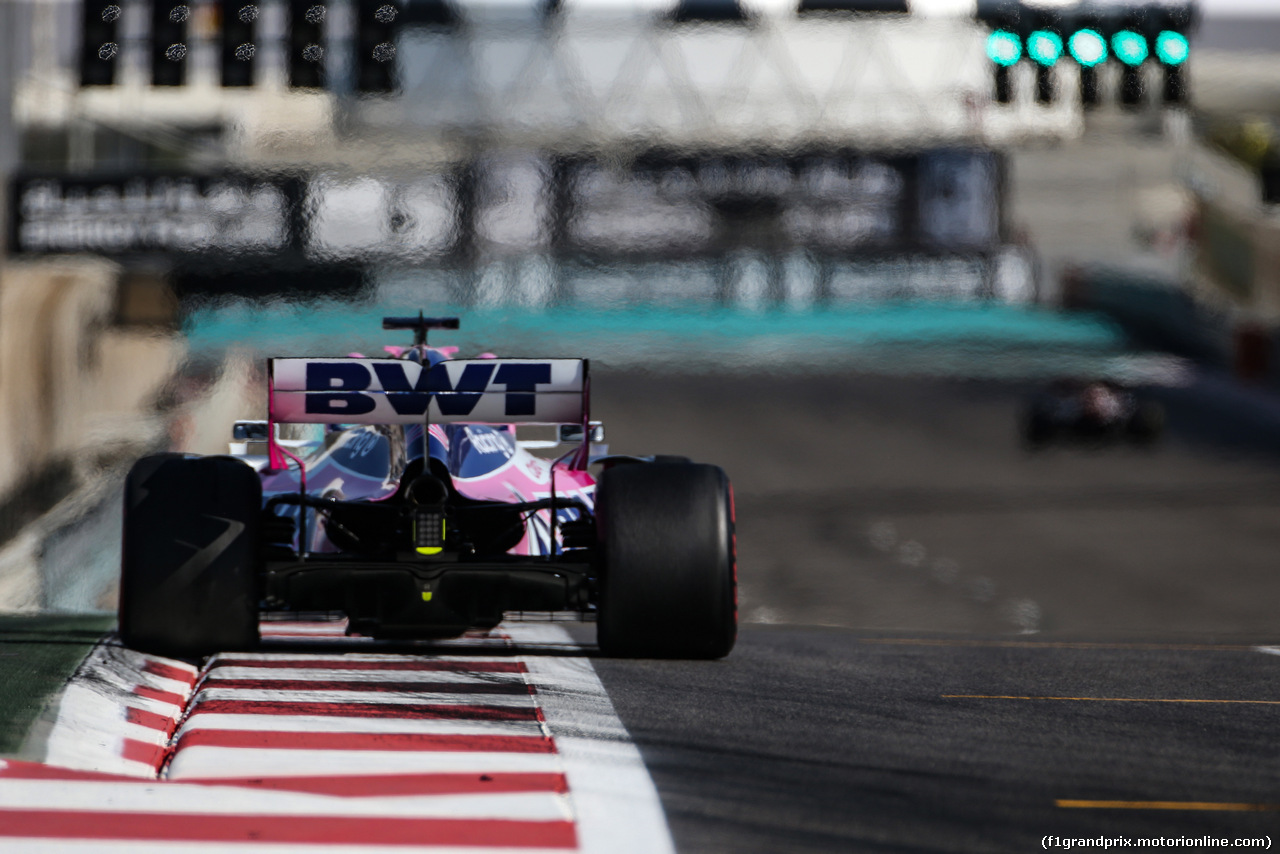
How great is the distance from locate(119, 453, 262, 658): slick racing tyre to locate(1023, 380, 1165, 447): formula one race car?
2642cm

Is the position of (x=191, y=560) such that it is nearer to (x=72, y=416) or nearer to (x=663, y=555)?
(x=663, y=555)

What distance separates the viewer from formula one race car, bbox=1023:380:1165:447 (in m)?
31.7

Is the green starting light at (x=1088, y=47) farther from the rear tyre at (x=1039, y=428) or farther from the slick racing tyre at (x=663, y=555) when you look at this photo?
the rear tyre at (x=1039, y=428)

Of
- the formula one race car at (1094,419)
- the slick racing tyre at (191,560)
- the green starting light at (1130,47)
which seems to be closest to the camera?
the slick racing tyre at (191,560)

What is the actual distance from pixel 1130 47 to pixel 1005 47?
1431mm

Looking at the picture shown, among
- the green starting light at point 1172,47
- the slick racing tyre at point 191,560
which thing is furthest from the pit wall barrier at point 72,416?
the green starting light at point 1172,47

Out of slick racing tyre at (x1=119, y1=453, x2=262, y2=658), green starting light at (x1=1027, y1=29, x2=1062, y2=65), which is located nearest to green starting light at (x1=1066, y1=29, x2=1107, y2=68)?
green starting light at (x1=1027, y1=29, x2=1062, y2=65)

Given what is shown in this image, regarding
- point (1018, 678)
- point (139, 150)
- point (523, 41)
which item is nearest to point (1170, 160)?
point (523, 41)

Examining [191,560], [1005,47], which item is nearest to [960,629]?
[1005,47]

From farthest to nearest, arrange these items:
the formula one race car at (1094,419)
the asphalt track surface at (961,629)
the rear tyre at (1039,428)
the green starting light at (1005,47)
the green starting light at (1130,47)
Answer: the rear tyre at (1039,428) < the formula one race car at (1094,419) < the green starting light at (1130,47) < the green starting light at (1005,47) < the asphalt track surface at (961,629)

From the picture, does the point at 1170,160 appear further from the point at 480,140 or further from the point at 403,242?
the point at 403,242

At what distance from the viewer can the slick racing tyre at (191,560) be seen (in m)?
6.96

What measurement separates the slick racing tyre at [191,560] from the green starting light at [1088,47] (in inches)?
523

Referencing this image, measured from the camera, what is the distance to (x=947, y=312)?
40.4 metres
